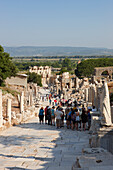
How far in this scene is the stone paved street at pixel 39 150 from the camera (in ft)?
25.3

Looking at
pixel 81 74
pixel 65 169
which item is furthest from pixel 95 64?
pixel 65 169

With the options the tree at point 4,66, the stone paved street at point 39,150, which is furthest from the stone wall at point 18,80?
the stone paved street at point 39,150

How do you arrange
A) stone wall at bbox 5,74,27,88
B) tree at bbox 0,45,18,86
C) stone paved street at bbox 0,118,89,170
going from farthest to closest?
stone wall at bbox 5,74,27,88 < tree at bbox 0,45,18,86 < stone paved street at bbox 0,118,89,170

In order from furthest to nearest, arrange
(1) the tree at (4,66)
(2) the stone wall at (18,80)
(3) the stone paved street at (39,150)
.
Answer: (2) the stone wall at (18,80) → (1) the tree at (4,66) → (3) the stone paved street at (39,150)

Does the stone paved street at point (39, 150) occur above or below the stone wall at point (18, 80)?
above

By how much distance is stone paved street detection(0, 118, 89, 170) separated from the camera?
7.72m

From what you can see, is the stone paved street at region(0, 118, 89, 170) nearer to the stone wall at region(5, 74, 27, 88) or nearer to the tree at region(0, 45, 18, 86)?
the tree at region(0, 45, 18, 86)

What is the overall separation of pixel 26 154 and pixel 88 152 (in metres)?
2.29

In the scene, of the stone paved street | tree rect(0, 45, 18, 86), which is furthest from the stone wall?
the stone paved street

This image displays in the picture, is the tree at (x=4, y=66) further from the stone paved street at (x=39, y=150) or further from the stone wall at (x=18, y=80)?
the stone paved street at (x=39, y=150)

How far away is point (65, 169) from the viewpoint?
7.13m

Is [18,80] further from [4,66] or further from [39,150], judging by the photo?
[39,150]

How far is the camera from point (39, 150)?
31.4ft

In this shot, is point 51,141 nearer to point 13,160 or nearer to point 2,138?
point 2,138
